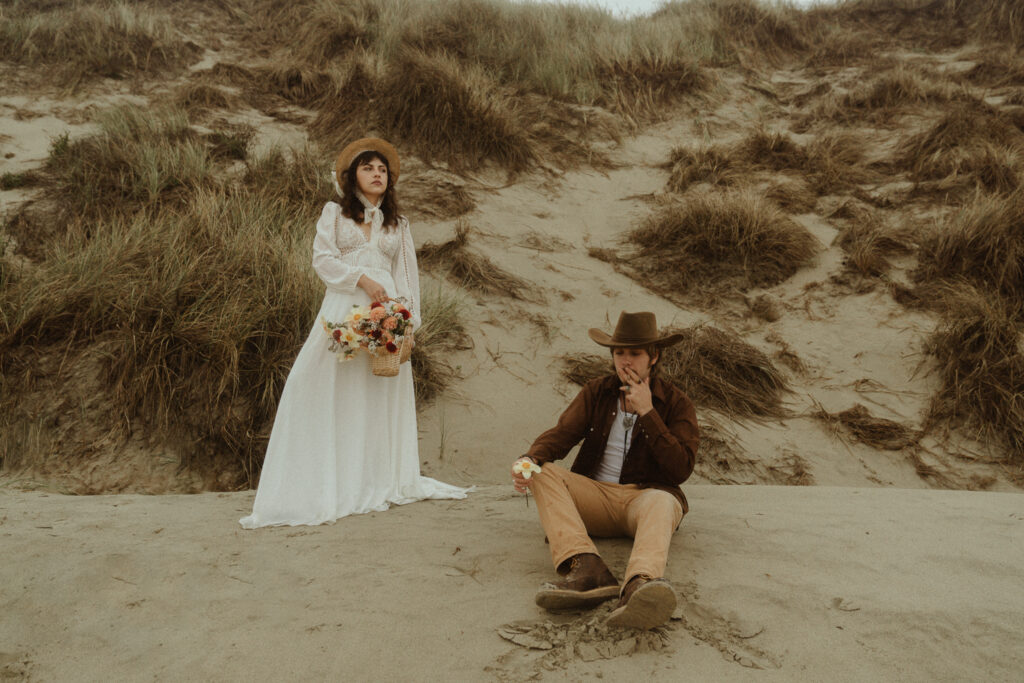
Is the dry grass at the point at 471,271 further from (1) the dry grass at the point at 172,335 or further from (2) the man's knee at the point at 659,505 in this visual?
(2) the man's knee at the point at 659,505

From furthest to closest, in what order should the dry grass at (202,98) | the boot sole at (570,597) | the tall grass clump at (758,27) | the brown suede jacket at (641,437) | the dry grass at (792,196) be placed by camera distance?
1. the tall grass clump at (758,27)
2. the dry grass at (202,98)
3. the dry grass at (792,196)
4. the brown suede jacket at (641,437)
5. the boot sole at (570,597)

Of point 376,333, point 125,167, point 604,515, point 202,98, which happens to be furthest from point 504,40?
point 604,515

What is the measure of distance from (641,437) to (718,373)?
12.2 ft

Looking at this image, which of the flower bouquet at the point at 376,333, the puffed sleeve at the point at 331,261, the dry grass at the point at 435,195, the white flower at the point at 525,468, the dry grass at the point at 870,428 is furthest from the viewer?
the dry grass at the point at 435,195

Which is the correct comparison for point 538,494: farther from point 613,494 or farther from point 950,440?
point 950,440

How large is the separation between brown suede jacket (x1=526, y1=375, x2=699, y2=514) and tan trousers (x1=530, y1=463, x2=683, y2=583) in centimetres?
10

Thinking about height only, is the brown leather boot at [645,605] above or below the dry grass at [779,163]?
below

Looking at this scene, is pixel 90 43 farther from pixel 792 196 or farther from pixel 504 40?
pixel 792 196

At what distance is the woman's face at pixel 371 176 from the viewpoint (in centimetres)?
439

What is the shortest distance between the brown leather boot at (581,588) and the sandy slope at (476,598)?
0.07 meters

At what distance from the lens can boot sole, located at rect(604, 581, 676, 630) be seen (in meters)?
2.52

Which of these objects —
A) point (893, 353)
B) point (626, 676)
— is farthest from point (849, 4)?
point (626, 676)

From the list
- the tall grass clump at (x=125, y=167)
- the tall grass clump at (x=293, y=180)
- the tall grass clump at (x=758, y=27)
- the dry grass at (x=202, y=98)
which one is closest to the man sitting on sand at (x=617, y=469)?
the tall grass clump at (x=293, y=180)

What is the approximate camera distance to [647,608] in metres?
2.57
